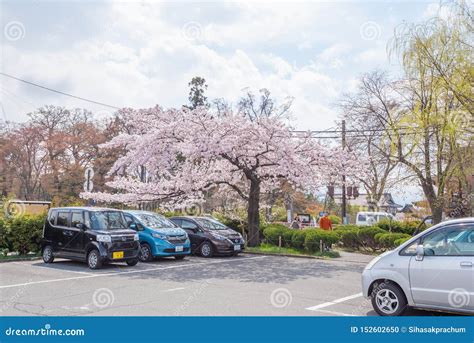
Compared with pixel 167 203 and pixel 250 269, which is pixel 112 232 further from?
pixel 167 203

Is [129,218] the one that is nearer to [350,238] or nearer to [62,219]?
[62,219]

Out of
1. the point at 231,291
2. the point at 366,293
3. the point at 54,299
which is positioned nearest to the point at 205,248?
the point at 231,291

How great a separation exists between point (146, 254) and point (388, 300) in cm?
936

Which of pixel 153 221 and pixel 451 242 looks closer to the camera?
pixel 451 242

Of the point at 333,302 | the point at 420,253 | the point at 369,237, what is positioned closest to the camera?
the point at 420,253

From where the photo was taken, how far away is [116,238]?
12.8 metres

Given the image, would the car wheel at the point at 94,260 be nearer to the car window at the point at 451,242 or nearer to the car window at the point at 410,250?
the car window at the point at 410,250

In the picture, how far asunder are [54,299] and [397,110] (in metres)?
14.6

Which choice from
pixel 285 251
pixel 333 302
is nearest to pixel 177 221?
pixel 285 251

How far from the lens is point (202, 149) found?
17047mm

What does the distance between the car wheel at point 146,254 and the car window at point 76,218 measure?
2513 millimetres

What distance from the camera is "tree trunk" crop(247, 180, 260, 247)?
65.4 ft

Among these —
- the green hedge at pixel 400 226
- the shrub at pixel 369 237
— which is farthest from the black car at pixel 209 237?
the green hedge at pixel 400 226

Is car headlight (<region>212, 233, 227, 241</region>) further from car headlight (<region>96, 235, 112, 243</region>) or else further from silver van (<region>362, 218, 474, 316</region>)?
silver van (<region>362, 218, 474, 316</region>)
